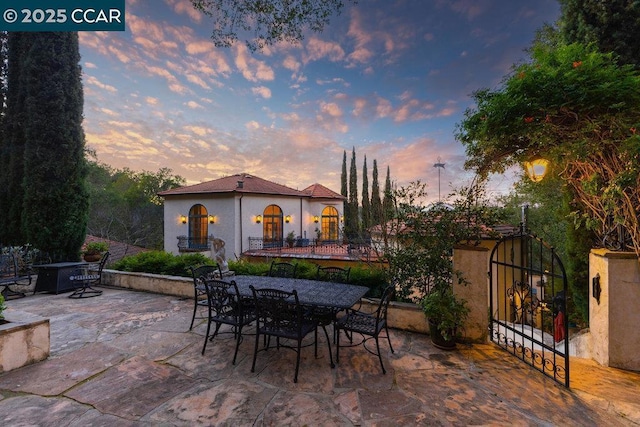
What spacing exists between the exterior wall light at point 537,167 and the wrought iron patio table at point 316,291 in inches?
109

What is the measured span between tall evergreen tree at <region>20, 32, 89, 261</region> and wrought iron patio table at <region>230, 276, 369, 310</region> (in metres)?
7.58

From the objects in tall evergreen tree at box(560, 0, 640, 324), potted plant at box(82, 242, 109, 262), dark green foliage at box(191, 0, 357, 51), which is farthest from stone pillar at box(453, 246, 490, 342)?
potted plant at box(82, 242, 109, 262)

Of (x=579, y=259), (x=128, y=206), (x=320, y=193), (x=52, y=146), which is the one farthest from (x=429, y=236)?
(x=128, y=206)

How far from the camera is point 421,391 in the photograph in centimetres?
259

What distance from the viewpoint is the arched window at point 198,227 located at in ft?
49.8

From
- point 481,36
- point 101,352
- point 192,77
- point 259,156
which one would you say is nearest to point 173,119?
point 192,77

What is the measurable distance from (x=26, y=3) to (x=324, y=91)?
23.2 feet

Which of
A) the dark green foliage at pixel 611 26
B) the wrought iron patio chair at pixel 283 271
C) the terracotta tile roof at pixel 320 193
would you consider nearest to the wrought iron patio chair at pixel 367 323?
the wrought iron patio chair at pixel 283 271

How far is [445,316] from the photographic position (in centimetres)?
343

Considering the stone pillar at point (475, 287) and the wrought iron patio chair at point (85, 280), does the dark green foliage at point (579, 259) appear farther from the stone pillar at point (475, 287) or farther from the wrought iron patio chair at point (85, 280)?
the wrought iron patio chair at point (85, 280)

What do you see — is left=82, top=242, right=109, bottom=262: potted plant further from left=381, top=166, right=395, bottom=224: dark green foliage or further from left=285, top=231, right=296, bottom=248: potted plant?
left=285, top=231, right=296, bottom=248: potted plant

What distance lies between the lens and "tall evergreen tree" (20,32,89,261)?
305 inches

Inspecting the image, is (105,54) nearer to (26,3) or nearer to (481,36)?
(26,3)

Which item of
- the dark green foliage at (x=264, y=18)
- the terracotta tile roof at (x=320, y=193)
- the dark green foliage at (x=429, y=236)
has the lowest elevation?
the dark green foliage at (x=429, y=236)
